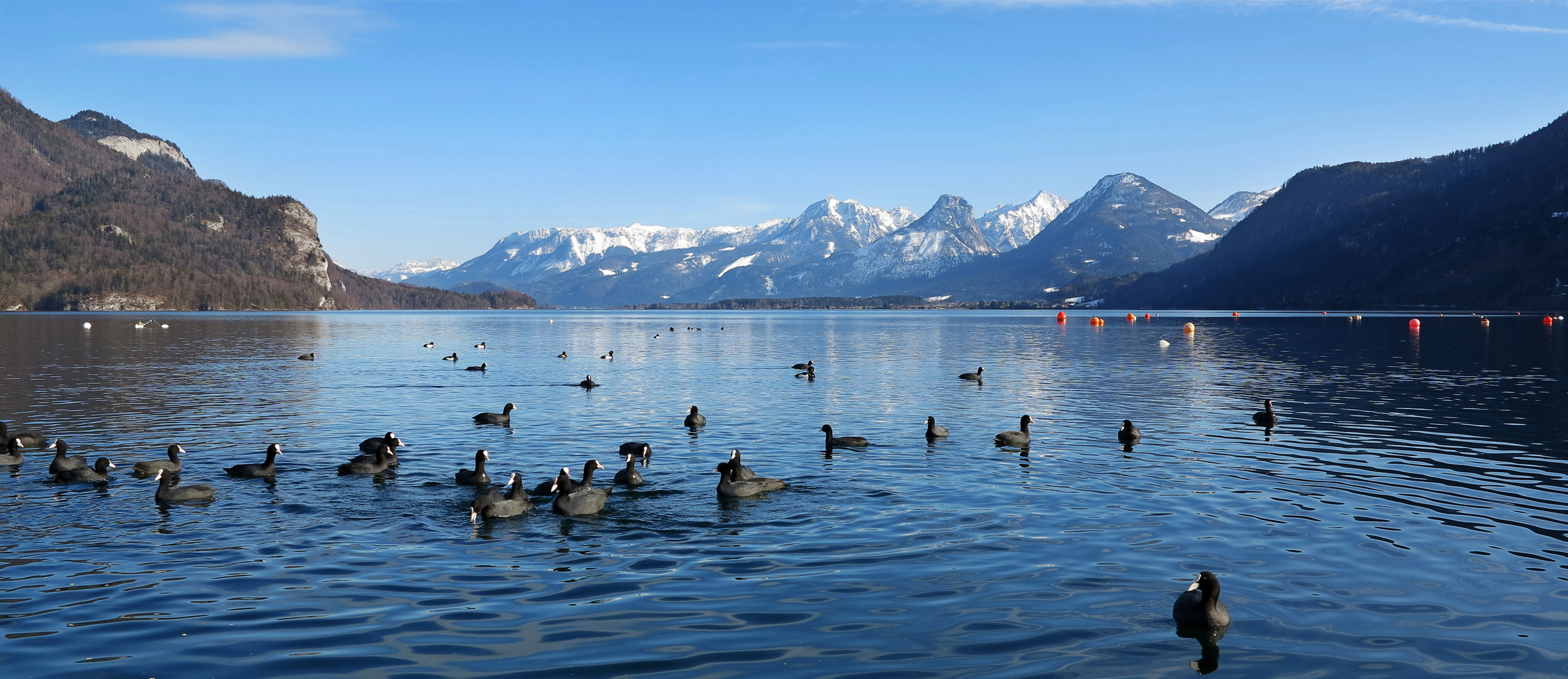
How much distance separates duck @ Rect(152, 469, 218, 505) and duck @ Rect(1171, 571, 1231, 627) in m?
22.3

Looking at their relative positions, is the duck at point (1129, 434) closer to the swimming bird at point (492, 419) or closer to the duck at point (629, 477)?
the duck at point (629, 477)

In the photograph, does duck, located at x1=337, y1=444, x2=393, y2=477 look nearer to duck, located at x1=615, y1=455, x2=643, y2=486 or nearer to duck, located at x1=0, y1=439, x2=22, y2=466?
duck, located at x1=615, y1=455, x2=643, y2=486

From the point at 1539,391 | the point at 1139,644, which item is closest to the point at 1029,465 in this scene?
the point at 1139,644

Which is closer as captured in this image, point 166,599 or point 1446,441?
point 166,599

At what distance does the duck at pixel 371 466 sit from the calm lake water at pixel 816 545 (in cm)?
80

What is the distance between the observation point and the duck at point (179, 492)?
23484 millimetres

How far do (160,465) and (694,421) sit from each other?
1837 cm

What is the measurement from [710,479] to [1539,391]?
46919 mm

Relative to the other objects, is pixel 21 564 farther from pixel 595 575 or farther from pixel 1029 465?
pixel 1029 465

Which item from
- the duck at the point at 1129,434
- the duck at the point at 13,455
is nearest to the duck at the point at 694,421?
the duck at the point at 1129,434

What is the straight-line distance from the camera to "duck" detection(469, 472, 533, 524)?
2181 centimetres

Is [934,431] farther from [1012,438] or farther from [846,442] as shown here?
[846,442]

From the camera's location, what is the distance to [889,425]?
133ft

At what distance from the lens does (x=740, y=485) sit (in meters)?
24.2
